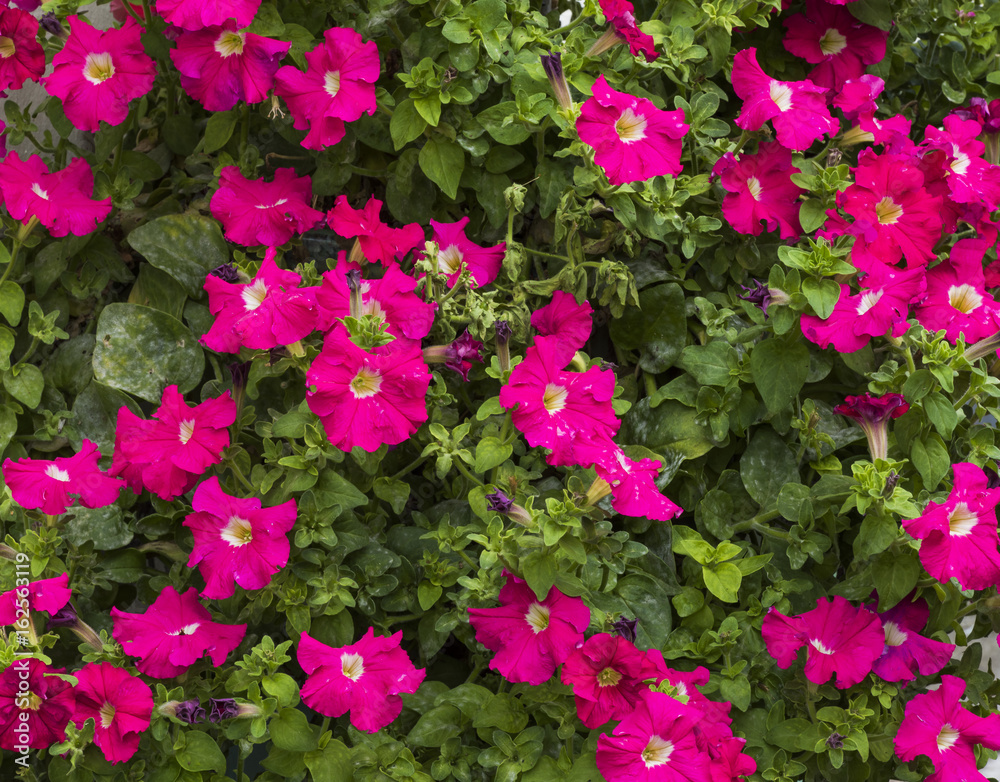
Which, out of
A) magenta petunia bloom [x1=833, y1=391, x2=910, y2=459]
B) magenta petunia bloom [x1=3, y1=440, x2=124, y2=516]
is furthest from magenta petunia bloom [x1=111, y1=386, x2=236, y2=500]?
magenta petunia bloom [x1=833, y1=391, x2=910, y2=459]

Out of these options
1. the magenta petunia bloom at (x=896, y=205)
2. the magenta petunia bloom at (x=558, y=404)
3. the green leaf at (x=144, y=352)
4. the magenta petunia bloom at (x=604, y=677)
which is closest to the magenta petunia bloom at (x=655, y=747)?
the magenta petunia bloom at (x=604, y=677)

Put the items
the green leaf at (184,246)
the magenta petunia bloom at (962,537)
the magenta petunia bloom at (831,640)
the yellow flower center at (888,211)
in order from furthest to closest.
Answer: the green leaf at (184,246) < the yellow flower center at (888,211) < the magenta petunia bloom at (831,640) < the magenta petunia bloom at (962,537)

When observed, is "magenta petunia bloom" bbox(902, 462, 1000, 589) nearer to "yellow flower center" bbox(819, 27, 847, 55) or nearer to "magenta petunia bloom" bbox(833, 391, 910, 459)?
"magenta petunia bloom" bbox(833, 391, 910, 459)

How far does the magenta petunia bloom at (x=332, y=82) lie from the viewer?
1.17 meters

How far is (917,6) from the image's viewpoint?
147 centimetres

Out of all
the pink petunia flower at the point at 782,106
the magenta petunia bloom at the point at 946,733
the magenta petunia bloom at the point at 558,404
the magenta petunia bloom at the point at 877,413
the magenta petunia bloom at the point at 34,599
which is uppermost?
the pink petunia flower at the point at 782,106

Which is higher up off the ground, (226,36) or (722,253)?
(226,36)

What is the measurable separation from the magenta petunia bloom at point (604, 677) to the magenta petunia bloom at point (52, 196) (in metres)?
0.86

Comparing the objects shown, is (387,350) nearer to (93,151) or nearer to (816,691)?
(816,691)

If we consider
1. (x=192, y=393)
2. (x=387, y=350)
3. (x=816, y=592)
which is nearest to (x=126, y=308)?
(x=192, y=393)

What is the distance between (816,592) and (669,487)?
9.2 inches

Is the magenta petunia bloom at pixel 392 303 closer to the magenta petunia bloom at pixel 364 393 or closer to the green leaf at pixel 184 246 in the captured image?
the magenta petunia bloom at pixel 364 393

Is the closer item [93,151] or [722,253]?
[722,253]

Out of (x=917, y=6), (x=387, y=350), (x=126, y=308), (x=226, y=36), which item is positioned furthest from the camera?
(x=917, y=6)
